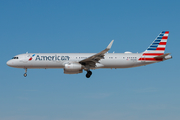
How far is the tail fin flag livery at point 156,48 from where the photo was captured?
45938 millimetres

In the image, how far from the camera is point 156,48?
4731 centimetres

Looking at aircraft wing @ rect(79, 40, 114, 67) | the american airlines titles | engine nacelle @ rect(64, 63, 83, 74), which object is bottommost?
engine nacelle @ rect(64, 63, 83, 74)

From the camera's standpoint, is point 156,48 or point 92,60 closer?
point 92,60

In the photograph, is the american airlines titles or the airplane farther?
the american airlines titles

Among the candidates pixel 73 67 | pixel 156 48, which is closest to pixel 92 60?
pixel 73 67

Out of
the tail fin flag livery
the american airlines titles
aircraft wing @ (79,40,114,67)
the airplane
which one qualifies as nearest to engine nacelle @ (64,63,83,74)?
aircraft wing @ (79,40,114,67)

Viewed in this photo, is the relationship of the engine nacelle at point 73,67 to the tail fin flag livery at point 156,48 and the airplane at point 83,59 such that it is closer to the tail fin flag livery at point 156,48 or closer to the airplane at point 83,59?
the airplane at point 83,59

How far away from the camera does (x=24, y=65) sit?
150 ft

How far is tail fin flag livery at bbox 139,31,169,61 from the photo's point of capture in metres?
45.9

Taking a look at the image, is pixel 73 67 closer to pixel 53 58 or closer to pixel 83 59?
pixel 83 59

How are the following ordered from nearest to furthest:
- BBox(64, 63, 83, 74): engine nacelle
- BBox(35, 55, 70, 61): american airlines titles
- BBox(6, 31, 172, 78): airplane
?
BBox(64, 63, 83, 74): engine nacelle, BBox(6, 31, 172, 78): airplane, BBox(35, 55, 70, 61): american airlines titles

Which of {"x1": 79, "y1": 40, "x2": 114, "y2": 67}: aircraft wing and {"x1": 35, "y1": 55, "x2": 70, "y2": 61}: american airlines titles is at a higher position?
{"x1": 35, "y1": 55, "x2": 70, "y2": 61}: american airlines titles

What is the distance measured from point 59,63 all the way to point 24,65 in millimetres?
5940

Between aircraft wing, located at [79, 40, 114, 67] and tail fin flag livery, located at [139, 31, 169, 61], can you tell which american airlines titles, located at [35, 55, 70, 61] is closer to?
aircraft wing, located at [79, 40, 114, 67]
